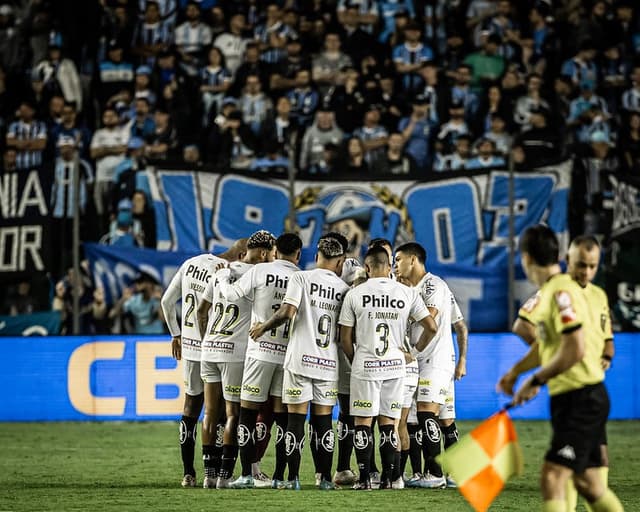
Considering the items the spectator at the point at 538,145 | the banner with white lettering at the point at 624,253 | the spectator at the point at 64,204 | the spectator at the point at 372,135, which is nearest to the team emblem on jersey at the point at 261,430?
the spectator at the point at 64,204

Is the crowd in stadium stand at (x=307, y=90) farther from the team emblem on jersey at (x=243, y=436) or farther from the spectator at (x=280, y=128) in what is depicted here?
the team emblem on jersey at (x=243, y=436)

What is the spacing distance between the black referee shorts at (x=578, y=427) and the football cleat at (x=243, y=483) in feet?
13.6

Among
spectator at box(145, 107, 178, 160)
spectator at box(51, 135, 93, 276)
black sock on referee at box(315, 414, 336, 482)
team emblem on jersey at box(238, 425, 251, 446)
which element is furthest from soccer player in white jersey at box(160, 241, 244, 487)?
spectator at box(145, 107, 178, 160)

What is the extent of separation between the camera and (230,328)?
10.5 m

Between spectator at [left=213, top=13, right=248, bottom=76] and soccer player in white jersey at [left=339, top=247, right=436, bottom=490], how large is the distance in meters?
11.6

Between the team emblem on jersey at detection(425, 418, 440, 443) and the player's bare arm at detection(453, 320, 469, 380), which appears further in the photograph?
the player's bare arm at detection(453, 320, 469, 380)

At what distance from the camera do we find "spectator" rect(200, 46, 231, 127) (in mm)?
20125

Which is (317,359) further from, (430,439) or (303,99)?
(303,99)

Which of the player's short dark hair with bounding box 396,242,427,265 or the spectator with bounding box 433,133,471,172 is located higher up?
the spectator with bounding box 433,133,471,172

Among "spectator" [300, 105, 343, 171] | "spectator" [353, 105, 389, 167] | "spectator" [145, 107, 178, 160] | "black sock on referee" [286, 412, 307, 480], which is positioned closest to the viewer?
"black sock on referee" [286, 412, 307, 480]

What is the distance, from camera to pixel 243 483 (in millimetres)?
10320

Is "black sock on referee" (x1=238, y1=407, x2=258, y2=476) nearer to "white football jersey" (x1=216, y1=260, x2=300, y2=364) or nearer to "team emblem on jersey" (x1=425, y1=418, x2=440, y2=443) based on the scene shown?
"white football jersey" (x1=216, y1=260, x2=300, y2=364)

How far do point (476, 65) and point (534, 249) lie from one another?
14.5m

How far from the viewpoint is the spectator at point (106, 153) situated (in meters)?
17.1
